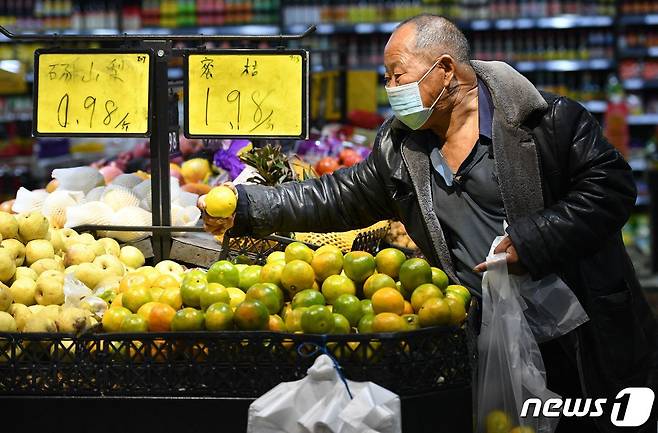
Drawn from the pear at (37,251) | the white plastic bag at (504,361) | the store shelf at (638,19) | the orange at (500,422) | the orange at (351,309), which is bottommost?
the orange at (500,422)

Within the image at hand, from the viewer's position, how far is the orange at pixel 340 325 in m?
1.94

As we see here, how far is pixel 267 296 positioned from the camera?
2072mm

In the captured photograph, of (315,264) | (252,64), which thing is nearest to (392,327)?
(315,264)

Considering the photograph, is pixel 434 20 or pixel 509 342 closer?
pixel 509 342

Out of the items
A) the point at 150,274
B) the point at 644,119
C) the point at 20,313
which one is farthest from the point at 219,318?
the point at 644,119

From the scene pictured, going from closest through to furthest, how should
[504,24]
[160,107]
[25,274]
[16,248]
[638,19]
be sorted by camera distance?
[25,274], [16,248], [160,107], [504,24], [638,19]

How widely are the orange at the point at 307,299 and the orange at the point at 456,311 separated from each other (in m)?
Answer: 0.25

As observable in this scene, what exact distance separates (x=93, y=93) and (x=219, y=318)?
1153 mm

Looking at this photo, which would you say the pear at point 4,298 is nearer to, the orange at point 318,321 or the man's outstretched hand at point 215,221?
the man's outstretched hand at point 215,221

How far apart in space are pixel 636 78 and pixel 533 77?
95 centimetres

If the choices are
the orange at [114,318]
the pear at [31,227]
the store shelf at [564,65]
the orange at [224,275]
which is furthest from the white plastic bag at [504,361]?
the store shelf at [564,65]

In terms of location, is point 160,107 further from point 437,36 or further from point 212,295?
point 212,295

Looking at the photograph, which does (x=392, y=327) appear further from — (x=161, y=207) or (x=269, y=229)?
(x=161, y=207)

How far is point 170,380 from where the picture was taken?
6.28 feet
